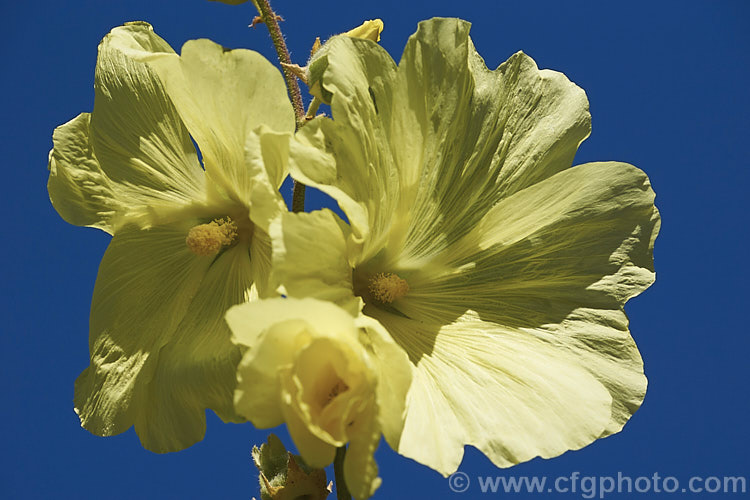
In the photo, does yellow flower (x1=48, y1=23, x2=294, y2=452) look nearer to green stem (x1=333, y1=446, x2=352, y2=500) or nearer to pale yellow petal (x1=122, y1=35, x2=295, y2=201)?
pale yellow petal (x1=122, y1=35, x2=295, y2=201)

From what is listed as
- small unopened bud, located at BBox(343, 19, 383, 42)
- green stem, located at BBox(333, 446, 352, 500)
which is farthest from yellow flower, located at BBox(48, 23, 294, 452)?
small unopened bud, located at BBox(343, 19, 383, 42)

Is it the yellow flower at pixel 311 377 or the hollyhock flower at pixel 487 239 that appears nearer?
the yellow flower at pixel 311 377

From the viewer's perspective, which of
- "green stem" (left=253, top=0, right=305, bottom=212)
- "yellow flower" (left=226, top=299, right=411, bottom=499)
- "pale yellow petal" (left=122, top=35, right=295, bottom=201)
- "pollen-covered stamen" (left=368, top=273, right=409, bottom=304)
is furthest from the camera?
"green stem" (left=253, top=0, right=305, bottom=212)

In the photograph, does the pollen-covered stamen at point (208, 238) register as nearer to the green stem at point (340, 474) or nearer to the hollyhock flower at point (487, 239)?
the hollyhock flower at point (487, 239)

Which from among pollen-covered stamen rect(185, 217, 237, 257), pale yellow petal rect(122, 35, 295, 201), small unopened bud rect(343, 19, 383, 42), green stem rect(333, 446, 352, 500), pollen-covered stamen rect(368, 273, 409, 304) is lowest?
green stem rect(333, 446, 352, 500)

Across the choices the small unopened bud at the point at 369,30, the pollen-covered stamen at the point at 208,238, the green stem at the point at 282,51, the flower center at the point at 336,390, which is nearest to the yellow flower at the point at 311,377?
the flower center at the point at 336,390

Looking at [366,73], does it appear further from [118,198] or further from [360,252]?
[118,198]
